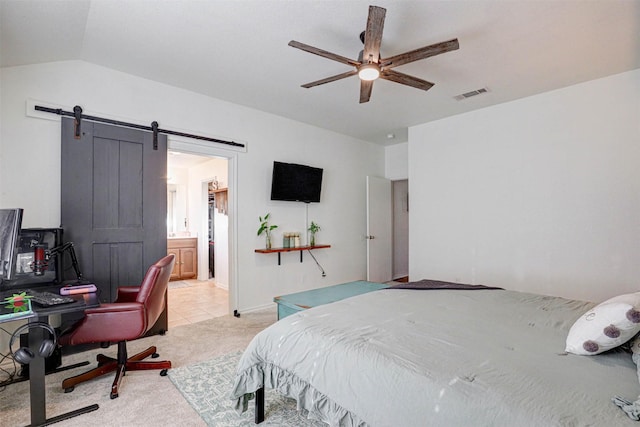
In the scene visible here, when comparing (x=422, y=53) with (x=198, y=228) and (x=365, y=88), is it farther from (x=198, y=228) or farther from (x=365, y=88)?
(x=198, y=228)

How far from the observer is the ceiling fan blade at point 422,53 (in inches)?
82.2

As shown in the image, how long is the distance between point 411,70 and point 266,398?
319 centimetres

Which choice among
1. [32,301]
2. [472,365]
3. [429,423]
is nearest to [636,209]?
[472,365]

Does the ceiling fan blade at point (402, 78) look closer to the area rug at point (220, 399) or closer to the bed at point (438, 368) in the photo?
the bed at point (438, 368)

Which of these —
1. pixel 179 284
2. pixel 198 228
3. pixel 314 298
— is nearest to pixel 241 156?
pixel 314 298

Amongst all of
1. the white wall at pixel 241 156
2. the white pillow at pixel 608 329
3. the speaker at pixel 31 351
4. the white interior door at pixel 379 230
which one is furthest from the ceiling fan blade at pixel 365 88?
the white interior door at pixel 379 230

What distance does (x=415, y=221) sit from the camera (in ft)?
16.1

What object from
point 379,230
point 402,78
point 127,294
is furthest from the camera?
point 379,230

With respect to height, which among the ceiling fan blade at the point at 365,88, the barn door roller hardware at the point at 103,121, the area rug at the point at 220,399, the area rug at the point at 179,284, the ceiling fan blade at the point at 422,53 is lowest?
the area rug at the point at 220,399

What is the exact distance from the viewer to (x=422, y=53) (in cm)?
220

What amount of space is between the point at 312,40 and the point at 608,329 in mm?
2648

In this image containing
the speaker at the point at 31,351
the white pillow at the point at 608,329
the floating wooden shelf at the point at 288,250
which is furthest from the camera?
the floating wooden shelf at the point at 288,250

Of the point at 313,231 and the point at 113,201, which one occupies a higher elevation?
the point at 113,201

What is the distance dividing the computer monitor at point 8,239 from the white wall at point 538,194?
14.9ft
